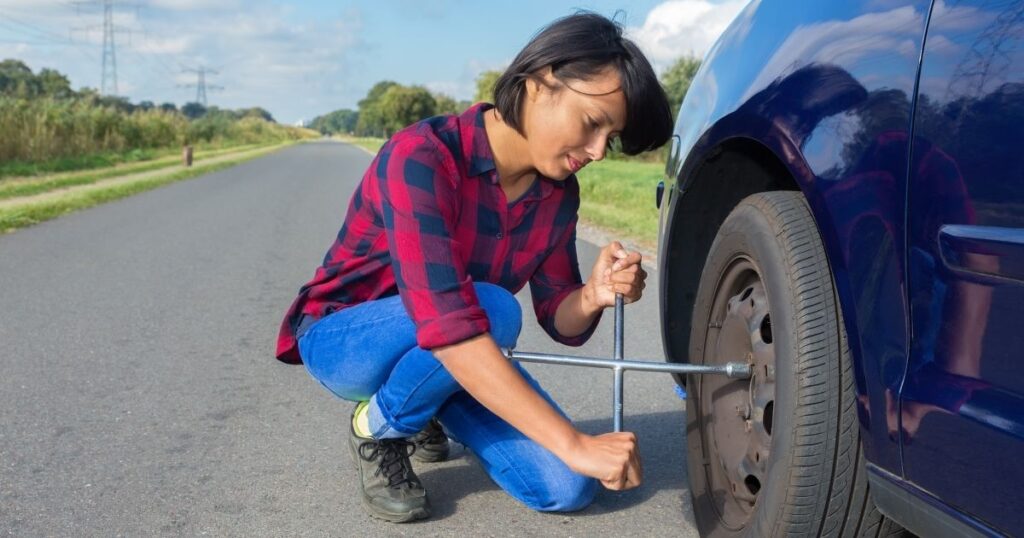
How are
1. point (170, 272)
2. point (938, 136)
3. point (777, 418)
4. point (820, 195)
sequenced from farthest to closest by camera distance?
1. point (170, 272)
2. point (777, 418)
3. point (820, 195)
4. point (938, 136)

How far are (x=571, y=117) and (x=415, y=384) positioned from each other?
760mm

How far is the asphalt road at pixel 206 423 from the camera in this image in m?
2.54

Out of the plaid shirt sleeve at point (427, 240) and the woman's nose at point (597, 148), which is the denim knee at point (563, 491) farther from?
the woman's nose at point (597, 148)

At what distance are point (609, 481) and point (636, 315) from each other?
11.9 ft

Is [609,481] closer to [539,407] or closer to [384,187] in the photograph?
[539,407]

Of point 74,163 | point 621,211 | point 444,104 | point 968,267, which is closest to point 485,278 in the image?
point 968,267

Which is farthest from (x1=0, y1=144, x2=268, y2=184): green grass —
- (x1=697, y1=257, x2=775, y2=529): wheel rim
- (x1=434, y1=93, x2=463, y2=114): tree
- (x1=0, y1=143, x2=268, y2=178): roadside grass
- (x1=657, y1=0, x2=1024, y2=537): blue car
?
(x1=434, y1=93, x2=463, y2=114): tree

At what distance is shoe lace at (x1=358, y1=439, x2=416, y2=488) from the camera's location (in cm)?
258

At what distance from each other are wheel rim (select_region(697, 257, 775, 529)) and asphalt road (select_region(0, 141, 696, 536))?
14.5 inches

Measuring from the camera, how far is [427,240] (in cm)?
216

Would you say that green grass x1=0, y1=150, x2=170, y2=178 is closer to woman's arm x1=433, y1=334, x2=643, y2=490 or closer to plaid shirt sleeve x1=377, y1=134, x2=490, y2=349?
plaid shirt sleeve x1=377, y1=134, x2=490, y2=349

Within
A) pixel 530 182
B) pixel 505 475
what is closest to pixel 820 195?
pixel 530 182

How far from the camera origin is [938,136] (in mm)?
1385

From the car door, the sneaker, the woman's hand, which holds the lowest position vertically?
the sneaker
